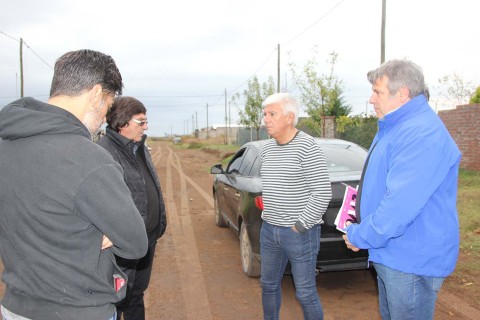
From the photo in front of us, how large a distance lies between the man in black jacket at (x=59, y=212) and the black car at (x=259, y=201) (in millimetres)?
2712

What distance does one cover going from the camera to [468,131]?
41.0 ft

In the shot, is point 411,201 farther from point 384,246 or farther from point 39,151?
point 39,151

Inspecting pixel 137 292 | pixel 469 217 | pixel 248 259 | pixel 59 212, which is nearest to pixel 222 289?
pixel 248 259

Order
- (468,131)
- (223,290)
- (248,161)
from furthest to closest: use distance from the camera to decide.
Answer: (468,131), (248,161), (223,290)

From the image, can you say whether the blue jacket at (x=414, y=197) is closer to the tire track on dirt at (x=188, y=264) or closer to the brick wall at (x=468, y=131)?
the tire track on dirt at (x=188, y=264)

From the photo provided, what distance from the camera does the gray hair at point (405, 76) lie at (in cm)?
214

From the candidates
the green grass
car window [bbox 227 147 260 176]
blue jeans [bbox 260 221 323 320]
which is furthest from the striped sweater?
the green grass

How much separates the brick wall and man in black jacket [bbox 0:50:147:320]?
1294 cm

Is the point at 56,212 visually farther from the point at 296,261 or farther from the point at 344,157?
the point at 344,157

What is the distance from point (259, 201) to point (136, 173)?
165 centimetres

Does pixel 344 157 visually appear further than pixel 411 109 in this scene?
Yes

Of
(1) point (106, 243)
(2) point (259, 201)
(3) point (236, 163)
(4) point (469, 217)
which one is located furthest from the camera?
(4) point (469, 217)

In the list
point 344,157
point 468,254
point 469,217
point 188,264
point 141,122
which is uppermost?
point 141,122

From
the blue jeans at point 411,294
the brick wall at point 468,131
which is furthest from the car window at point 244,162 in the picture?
the brick wall at point 468,131
